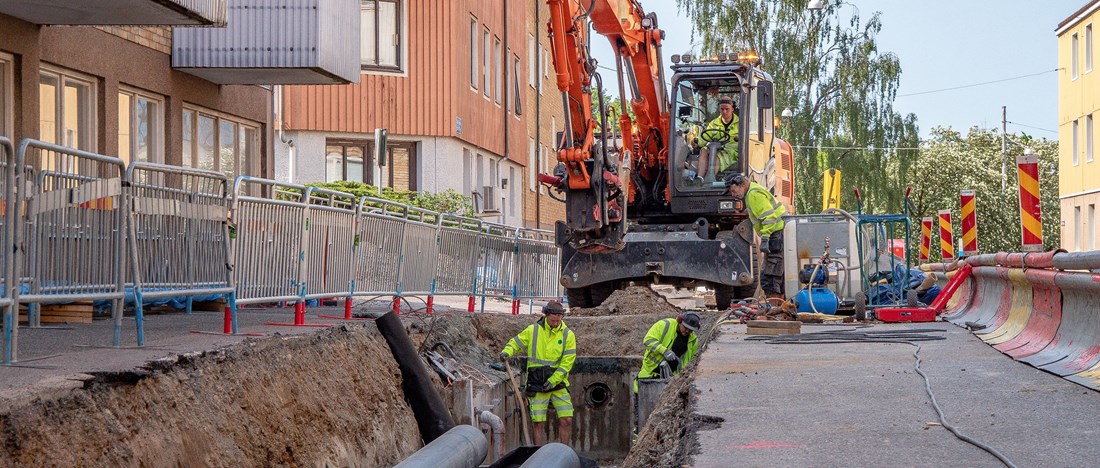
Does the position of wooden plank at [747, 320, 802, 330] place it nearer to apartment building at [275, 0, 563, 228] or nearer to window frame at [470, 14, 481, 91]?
apartment building at [275, 0, 563, 228]

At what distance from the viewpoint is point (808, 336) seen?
1252 cm

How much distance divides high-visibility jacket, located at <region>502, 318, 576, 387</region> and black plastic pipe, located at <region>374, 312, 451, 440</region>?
203 cm

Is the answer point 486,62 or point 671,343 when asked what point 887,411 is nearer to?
point 671,343

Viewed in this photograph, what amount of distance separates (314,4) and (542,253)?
6.79 m

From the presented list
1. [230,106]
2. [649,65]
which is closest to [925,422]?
[649,65]

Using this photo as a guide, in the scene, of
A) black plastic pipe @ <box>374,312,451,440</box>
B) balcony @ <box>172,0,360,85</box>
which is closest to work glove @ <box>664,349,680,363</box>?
black plastic pipe @ <box>374,312,451,440</box>

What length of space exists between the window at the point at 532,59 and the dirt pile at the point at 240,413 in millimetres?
23931

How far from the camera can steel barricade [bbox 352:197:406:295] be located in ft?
43.1

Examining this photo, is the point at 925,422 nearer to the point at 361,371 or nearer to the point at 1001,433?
the point at 1001,433

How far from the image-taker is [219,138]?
16703mm

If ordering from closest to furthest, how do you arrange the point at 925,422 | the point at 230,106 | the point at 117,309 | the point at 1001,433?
the point at 1001,433 → the point at 925,422 → the point at 117,309 → the point at 230,106

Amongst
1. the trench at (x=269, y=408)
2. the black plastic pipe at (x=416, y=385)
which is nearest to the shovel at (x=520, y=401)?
the trench at (x=269, y=408)

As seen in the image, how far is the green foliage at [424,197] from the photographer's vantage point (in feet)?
73.9

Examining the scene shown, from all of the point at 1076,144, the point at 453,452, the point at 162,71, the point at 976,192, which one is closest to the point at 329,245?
the point at 453,452
